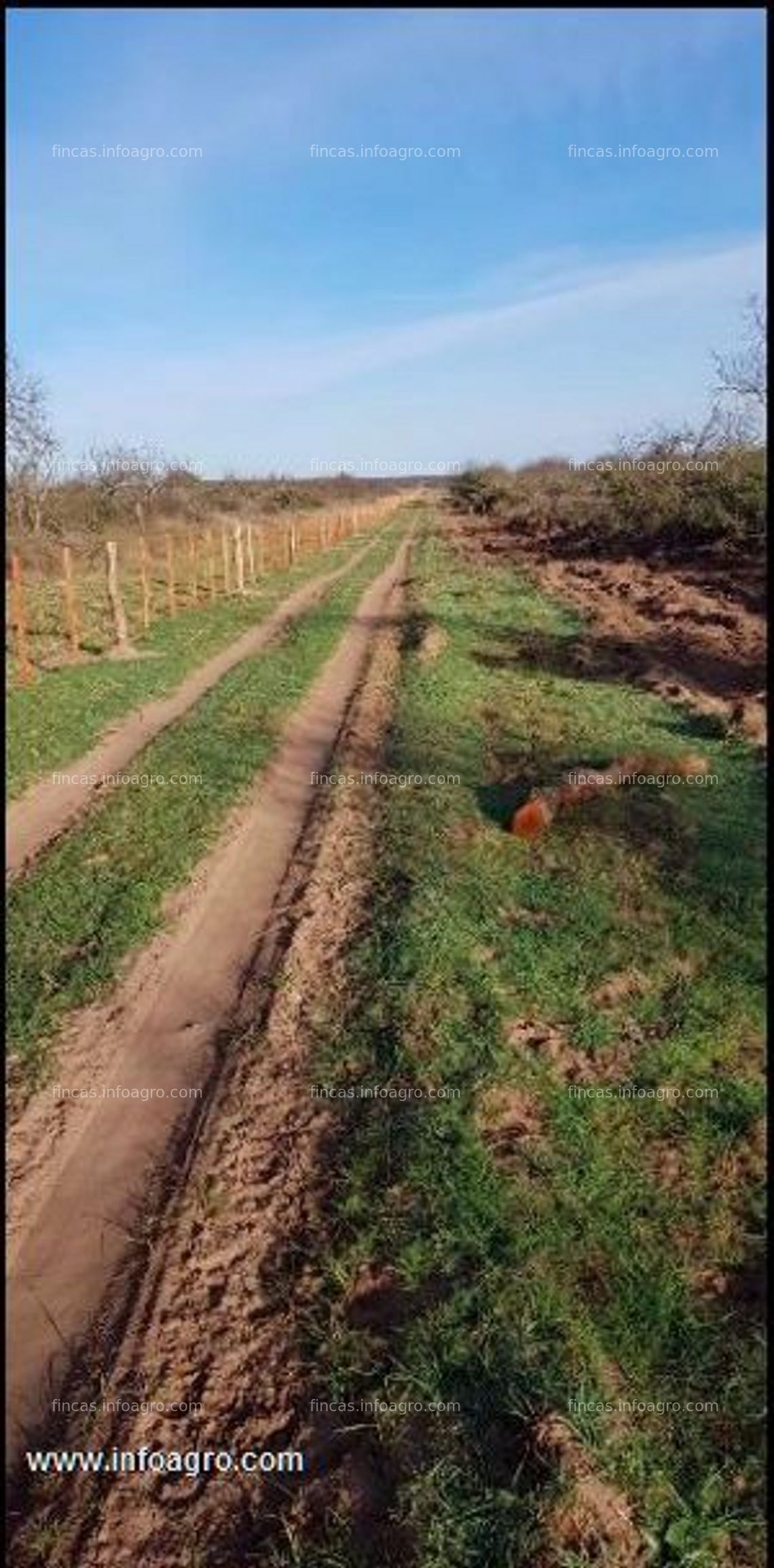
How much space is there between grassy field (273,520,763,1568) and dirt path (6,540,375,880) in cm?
276

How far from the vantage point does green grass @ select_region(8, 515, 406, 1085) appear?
6133 millimetres

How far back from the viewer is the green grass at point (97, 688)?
1098 centimetres

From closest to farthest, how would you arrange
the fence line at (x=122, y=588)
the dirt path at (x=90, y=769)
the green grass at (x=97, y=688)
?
1. the dirt path at (x=90, y=769)
2. the green grass at (x=97, y=688)
3. the fence line at (x=122, y=588)

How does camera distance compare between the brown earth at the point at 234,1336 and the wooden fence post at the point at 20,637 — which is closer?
the brown earth at the point at 234,1336

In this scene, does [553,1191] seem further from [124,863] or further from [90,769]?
[90,769]

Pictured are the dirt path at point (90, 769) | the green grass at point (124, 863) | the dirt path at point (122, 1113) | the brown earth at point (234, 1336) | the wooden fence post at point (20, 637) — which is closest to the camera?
the brown earth at point (234, 1336)

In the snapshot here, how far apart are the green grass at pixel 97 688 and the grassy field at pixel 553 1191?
13.8ft

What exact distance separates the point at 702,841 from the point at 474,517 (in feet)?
176

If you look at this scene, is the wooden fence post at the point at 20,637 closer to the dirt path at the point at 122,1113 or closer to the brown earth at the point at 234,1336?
the dirt path at the point at 122,1113

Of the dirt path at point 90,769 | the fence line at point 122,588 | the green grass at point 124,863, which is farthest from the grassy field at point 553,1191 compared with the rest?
the fence line at point 122,588

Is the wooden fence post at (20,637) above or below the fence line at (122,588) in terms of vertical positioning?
below

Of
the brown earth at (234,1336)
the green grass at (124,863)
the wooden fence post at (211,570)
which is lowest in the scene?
the brown earth at (234,1336)

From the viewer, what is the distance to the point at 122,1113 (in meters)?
5.11

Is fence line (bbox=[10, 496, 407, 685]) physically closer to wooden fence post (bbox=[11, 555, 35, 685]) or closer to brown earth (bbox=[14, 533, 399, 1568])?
wooden fence post (bbox=[11, 555, 35, 685])
